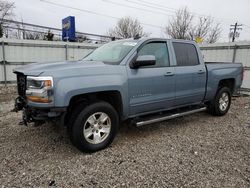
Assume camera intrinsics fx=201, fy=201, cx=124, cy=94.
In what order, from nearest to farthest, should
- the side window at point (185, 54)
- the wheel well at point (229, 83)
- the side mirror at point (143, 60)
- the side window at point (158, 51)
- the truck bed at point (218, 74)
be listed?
the side mirror at point (143, 60) → the side window at point (158, 51) → the side window at point (185, 54) → the truck bed at point (218, 74) → the wheel well at point (229, 83)

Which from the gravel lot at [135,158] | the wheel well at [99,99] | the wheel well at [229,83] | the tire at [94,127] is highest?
the wheel well at [229,83]

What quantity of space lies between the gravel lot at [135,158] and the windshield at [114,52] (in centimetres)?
153

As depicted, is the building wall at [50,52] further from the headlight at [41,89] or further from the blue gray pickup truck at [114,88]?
the headlight at [41,89]

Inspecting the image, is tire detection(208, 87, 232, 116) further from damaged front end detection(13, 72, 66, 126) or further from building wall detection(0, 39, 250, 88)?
damaged front end detection(13, 72, 66, 126)

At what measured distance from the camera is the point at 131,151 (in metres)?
3.39

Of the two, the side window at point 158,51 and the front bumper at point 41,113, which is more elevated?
the side window at point 158,51

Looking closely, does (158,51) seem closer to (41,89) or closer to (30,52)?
(41,89)

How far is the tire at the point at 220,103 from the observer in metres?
5.31

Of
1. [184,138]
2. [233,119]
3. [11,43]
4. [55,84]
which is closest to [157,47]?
[184,138]

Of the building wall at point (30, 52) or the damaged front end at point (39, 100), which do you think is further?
the building wall at point (30, 52)

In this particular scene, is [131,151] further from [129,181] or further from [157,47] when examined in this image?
[157,47]

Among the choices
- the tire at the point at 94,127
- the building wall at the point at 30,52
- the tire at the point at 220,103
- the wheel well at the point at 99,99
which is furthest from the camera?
the building wall at the point at 30,52

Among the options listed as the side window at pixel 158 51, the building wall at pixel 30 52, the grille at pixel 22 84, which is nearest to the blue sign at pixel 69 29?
the building wall at pixel 30 52

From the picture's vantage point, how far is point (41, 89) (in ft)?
9.07
